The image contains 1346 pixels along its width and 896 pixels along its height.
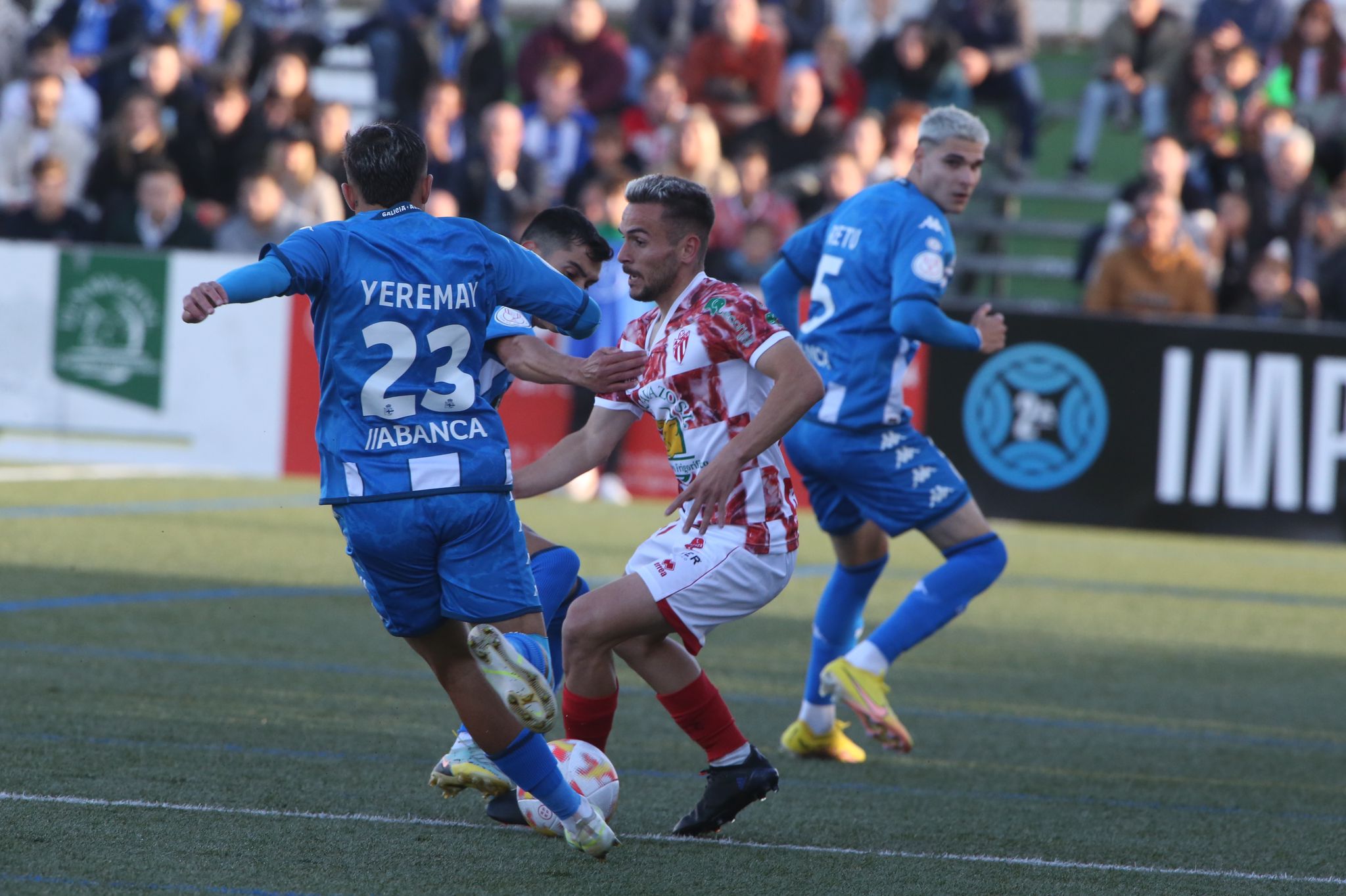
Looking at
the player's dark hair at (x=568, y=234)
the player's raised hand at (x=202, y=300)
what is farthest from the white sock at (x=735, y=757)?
the player's raised hand at (x=202, y=300)

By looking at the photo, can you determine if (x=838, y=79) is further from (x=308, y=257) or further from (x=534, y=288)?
(x=308, y=257)

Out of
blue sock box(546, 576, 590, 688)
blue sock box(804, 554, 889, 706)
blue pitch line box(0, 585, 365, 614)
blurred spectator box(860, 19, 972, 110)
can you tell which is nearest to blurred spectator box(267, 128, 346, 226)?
blurred spectator box(860, 19, 972, 110)

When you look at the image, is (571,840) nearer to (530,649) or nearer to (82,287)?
(530,649)

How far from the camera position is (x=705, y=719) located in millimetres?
5004

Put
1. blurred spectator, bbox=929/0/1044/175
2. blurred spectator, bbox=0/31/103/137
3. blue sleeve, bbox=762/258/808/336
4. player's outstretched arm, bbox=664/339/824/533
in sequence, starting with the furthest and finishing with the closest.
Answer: blurred spectator, bbox=929/0/1044/175 < blurred spectator, bbox=0/31/103/137 < blue sleeve, bbox=762/258/808/336 < player's outstretched arm, bbox=664/339/824/533

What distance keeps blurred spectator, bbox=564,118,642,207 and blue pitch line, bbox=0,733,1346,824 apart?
9682 millimetres

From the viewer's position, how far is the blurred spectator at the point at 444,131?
15828 mm

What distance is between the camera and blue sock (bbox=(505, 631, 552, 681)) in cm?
445

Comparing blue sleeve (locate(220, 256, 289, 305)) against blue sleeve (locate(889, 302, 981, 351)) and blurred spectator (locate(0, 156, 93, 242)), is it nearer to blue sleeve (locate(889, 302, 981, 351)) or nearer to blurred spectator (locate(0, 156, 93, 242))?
blue sleeve (locate(889, 302, 981, 351))

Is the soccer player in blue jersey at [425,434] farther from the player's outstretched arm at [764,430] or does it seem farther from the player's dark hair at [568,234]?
the player's dark hair at [568,234]

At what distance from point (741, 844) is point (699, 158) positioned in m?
10.2

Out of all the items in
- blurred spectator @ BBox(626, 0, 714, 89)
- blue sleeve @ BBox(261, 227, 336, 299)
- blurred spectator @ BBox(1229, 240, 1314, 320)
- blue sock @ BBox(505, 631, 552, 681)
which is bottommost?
blue sock @ BBox(505, 631, 552, 681)

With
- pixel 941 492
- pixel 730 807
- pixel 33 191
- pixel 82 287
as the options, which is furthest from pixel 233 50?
pixel 730 807

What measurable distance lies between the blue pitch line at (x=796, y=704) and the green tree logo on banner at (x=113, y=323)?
6662 mm
